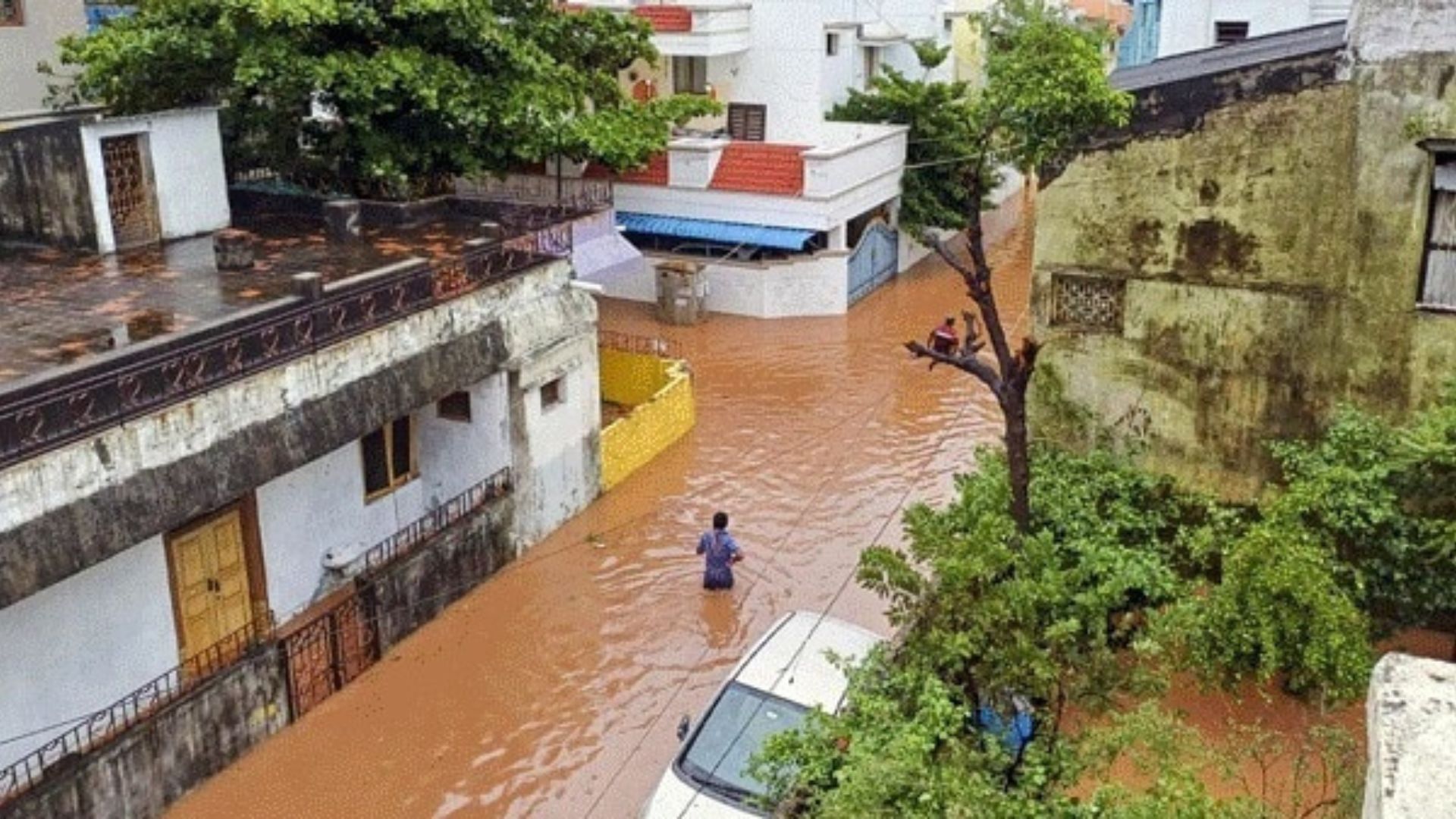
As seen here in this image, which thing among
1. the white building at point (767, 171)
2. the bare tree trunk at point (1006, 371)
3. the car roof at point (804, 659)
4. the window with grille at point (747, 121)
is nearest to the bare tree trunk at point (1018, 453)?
the bare tree trunk at point (1006, 371)

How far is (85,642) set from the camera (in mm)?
11195

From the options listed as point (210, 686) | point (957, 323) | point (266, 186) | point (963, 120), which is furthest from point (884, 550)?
point (963, 120)

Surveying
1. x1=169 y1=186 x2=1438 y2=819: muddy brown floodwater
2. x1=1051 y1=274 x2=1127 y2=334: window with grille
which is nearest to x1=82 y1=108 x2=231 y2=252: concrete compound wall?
x1=169 y1=186 x2=1438 y2=819: muddy brown floodwater

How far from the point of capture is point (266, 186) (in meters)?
19.9

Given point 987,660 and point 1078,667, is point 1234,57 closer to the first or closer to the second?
point 1078,667

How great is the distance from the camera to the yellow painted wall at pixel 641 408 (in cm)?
1827

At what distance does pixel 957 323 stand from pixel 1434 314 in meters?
15.2

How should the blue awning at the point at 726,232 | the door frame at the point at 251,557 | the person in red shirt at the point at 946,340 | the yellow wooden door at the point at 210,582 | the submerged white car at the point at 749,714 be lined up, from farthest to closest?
the blue awning at the point at 726,232
the person in red shirt at the point at 946,340
the door frame at the point at 251,557
the yellow wooden door at the point at 210,582
the submerged white car at the point at 749,714

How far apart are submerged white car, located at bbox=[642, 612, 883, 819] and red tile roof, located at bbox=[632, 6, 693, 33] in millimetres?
18721

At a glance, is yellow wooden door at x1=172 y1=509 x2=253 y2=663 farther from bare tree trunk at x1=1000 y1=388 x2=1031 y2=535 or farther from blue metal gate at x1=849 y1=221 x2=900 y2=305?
blue metal gate at x1=849 y1=221 x2=900 y2=305

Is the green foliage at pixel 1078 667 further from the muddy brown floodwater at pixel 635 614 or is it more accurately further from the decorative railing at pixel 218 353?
the decorative railing at pixel 218 353

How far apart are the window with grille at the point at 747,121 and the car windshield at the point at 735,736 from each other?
20643mm

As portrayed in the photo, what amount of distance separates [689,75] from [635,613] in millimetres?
17561

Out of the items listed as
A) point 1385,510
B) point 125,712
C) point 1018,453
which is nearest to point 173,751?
point 125,712
